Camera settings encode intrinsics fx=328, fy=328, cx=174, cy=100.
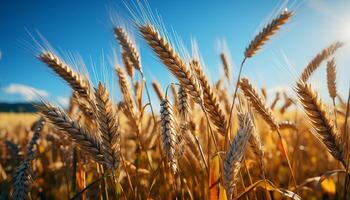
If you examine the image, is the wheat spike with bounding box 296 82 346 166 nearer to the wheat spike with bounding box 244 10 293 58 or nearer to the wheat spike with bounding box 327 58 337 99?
the wheat spike with bounding box 244 10 293 58

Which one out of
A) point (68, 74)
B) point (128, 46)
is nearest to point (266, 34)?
point (128, 46)

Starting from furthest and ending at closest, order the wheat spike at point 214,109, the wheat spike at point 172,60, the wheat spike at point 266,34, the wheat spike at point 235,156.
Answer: the wheat spike at point 266,34
the wheat spike at point 214,109
the wheat spike at point 172,60
the wheat spike at point 235,156

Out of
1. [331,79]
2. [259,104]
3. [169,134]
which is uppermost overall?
[331,79]

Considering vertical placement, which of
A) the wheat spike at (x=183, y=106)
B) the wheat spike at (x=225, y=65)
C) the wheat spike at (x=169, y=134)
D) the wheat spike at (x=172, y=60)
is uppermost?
the wheat spike at (x=225, y=65)

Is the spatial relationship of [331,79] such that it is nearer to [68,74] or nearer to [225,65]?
[225,65]

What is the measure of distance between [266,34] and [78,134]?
139 cm

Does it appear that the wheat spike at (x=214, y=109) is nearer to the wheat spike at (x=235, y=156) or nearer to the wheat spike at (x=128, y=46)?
the wheat spike at (x=235, y=156)

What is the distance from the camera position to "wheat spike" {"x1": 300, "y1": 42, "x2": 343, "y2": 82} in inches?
100

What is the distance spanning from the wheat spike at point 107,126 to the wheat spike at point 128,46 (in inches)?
33.7

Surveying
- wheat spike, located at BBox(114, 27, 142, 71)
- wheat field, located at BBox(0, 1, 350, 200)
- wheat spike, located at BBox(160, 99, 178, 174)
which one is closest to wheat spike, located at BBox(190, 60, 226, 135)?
wheat field, located at BBox(0, 1, 350, 200)

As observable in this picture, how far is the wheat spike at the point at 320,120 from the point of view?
1646 millimetres

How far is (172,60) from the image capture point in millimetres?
1941

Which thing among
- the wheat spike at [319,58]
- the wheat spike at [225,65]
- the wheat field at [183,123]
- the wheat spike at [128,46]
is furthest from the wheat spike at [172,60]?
the wheat spike at [225,65]

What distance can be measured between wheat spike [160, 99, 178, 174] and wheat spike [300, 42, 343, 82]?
4.04 ft
